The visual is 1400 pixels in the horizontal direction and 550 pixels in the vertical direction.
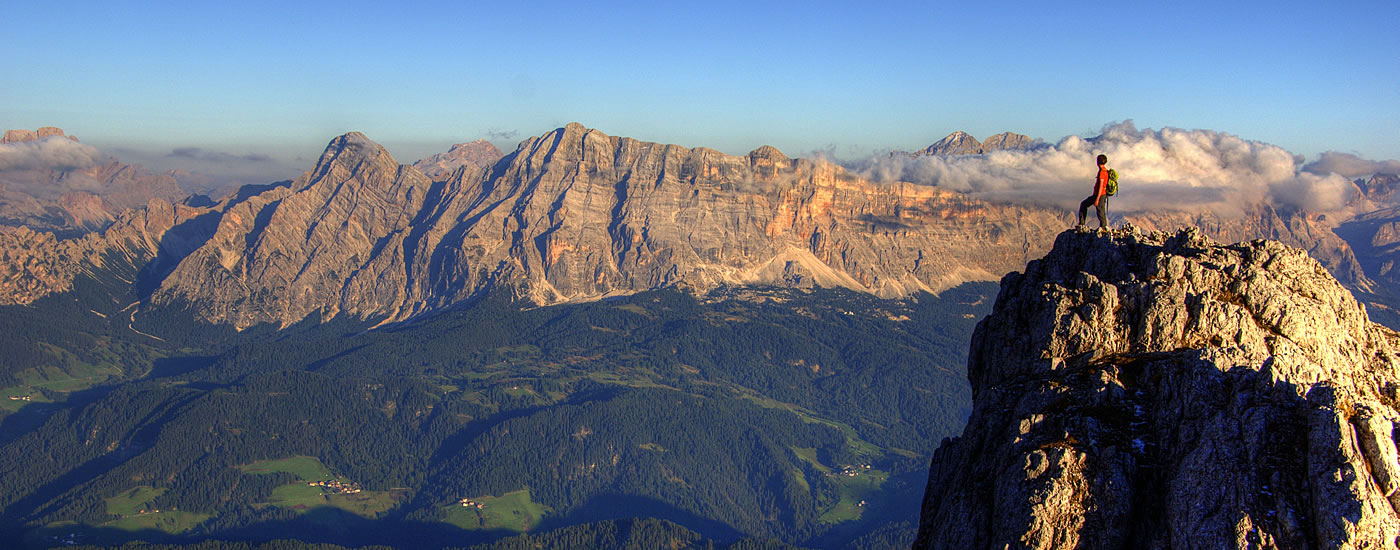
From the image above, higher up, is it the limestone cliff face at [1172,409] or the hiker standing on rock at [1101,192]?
the hiker standing on rock at [1101,192]

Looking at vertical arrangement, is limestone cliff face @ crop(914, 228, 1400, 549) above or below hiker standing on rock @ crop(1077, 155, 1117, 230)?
below

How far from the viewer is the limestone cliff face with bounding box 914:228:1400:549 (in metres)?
43.4

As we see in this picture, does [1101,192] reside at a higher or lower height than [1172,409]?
higher

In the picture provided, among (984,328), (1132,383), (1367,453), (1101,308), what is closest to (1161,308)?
(1101,308)

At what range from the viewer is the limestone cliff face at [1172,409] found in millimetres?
43438

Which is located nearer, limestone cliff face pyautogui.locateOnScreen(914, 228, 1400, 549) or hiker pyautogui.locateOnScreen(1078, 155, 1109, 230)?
limestone cliff face pyautogui.locateOnScreen(914, 228, 1400, 549)

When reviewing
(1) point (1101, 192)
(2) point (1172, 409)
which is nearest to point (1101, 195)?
(1) point (1101, 192)

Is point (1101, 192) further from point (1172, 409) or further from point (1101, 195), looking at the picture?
point (1172, 409)

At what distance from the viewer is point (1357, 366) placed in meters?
58.8

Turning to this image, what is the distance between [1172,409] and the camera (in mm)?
50125

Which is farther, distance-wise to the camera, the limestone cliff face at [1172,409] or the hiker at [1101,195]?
the hiker at [1101,195]

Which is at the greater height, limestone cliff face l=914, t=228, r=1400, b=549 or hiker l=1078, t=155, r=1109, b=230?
hiker l=1078, t=155, r=1109, b=230

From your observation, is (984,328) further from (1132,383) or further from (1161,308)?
(1132,383)

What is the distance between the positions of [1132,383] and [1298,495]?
1158cm
